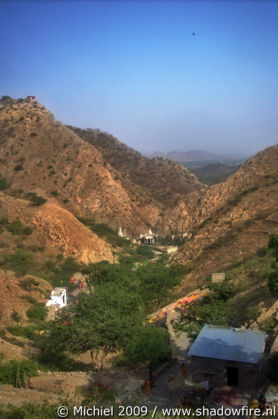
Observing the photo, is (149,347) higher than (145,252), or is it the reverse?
(145,252)

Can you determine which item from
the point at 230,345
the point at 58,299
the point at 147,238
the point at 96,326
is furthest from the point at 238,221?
the point at 230,345

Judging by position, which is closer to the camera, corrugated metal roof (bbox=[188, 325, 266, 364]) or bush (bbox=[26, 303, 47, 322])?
corrugated metal roof (bbox=[188, 325, 266, 364])

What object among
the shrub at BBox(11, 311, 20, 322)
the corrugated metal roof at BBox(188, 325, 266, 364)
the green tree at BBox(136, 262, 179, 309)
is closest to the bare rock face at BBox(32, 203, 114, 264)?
the green tree at BBox(136, 262, 179, 309)

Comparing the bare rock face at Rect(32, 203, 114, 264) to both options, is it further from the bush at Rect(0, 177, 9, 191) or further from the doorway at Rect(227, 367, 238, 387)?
the doorway at Rect(227, 367, 238, 387)

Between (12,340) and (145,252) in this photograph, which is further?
(145,252)

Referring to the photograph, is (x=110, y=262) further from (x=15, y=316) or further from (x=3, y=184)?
(x=3, y=184)

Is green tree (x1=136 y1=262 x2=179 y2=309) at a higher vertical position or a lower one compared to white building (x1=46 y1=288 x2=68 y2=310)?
higher

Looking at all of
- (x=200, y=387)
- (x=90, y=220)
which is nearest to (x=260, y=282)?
(x=200, y=387)
